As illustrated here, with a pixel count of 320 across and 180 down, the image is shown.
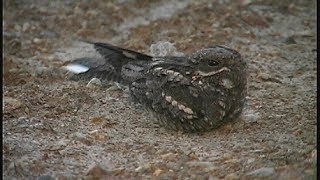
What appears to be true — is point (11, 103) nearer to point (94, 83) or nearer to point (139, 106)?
point (94, 83)

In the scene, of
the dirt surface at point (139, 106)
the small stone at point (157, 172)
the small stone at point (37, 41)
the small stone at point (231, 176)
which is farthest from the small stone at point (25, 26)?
the small stone at point (231, 176)

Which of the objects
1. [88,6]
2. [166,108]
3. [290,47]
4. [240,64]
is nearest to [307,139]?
[240,64]

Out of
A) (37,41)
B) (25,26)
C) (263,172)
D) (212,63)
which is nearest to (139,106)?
(212,63)

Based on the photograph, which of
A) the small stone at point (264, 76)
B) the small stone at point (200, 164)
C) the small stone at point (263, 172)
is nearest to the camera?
the small stone at point (263, 172)

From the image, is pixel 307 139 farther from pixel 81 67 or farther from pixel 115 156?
pixel 81 67

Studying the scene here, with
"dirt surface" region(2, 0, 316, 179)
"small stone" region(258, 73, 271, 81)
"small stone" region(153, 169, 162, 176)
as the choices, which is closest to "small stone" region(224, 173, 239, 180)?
"dirt surface" region(2, 0, 316, 179)

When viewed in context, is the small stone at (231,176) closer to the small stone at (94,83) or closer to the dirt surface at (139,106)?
the dirt surface at (139,106)

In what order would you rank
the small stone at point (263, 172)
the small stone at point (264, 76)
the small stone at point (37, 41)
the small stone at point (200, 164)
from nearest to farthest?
the small stone at point (263, 172) < the small stone at point (200, 164) < the small stone at point (264, 76) < the small stone at point (37, 41)

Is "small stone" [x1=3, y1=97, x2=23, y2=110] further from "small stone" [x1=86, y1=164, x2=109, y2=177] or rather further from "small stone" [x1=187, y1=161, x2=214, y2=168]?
"small stone" [x1=187, y1=161, x2=214, y2=168]

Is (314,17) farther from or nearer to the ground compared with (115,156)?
farther from the ground
